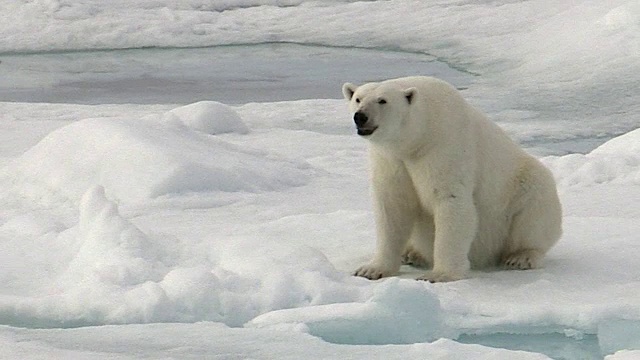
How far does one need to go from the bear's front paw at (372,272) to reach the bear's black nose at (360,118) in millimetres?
605

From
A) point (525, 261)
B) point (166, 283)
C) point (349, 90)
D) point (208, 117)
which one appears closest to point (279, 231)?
point (349, 90)

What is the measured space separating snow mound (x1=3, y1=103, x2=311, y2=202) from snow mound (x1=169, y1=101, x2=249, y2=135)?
6.08 feet

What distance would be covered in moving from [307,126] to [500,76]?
3.42m

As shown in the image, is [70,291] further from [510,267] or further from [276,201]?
[276,201]

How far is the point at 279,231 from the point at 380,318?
4.93 ft

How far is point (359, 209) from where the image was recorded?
587 cm

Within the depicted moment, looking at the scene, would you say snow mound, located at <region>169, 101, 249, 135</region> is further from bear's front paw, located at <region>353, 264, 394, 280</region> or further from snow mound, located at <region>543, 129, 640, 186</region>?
bear's front paw, located at <region>353, 264, 394, 280</region>

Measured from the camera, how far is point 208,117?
29.2 ft

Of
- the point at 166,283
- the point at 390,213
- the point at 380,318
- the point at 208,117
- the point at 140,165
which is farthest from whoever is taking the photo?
the point at 208,117

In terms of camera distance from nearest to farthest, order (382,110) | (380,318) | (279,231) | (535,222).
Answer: (380,318) < (382,110) < (535,222) < (279,231)

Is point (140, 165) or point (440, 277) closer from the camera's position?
point (440, 277)

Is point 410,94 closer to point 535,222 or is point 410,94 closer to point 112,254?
point 535,222

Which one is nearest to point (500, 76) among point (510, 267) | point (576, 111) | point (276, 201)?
point (576, 111)

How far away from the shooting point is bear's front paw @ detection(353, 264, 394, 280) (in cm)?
445
